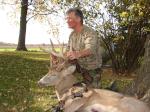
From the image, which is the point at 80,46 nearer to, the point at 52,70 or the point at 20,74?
the point at 52,70

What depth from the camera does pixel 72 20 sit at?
8.16 m

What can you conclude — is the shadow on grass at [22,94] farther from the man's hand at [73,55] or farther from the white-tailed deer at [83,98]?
the man's hand at [73,55]

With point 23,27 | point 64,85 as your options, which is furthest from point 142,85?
point 23,27

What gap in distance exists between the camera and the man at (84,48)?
8133 mm

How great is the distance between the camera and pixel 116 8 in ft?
71.0

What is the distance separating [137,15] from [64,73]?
13.3 m

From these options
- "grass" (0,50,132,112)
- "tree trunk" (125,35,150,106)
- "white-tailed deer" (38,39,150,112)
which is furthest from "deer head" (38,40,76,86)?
"tree trunk" (125,35,150,106)

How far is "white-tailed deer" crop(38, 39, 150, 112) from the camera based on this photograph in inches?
296

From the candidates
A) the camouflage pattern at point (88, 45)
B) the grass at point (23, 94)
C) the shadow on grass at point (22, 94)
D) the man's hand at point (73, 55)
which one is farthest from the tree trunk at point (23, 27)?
the man's hand at point (73, 55)

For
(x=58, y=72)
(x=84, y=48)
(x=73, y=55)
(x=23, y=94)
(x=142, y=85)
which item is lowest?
(x=23, y=94)

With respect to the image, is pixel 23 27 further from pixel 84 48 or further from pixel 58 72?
pixel 58 72

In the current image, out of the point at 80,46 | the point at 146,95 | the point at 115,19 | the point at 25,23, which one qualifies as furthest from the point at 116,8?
the point at 25,23

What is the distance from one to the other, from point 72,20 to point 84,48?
1.65 ft

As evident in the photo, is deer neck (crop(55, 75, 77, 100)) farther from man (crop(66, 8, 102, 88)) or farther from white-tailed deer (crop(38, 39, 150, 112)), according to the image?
man (crop(66, 8, 102, 88))
